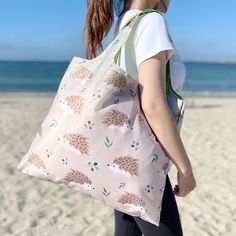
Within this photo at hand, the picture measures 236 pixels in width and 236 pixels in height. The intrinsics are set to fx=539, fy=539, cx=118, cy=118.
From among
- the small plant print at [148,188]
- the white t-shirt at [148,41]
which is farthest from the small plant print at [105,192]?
the white t-shirt at [148,41]

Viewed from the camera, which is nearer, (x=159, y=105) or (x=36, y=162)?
(x=159, y=105)

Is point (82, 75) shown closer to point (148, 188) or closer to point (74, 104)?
point (74, 104)

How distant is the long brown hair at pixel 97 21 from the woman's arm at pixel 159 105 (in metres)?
0.24

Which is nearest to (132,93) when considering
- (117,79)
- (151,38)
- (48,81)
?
(117,79)

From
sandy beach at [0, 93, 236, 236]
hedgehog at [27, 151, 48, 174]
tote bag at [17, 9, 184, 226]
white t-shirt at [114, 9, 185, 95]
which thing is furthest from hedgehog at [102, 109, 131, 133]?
sandy beach at [0, 93, 236, 236]

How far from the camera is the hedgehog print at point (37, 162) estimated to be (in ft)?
5.13

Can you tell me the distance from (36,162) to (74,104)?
0.72ft

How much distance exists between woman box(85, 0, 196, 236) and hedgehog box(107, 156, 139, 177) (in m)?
0.10

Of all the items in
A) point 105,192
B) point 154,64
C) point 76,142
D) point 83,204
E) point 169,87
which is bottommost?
point 83,204

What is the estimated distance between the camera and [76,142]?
1.49 metres

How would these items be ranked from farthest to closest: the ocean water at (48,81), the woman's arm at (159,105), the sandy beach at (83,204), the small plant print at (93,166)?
the ocean water at (48,81), the sandy beach at (83,204), the small plant print at (93,166), the woman's arm at (159,105)

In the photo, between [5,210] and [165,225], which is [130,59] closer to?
[165,225]

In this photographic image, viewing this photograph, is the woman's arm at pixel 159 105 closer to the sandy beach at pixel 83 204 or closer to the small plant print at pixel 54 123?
the small plant print at pixel 54 123

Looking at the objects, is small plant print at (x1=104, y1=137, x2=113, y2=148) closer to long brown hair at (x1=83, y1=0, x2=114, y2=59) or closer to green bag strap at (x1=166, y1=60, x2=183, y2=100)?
green bag strap at (x1=166, y1=60, x2=183, y2=100)
